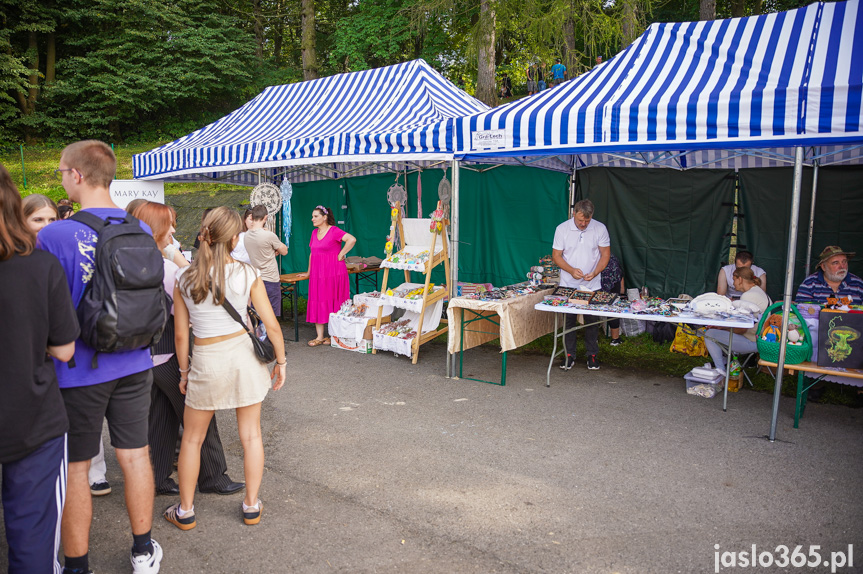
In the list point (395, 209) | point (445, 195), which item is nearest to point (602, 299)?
point (445, 195)

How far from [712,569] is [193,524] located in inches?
101

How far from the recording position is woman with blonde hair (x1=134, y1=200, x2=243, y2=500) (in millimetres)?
3234

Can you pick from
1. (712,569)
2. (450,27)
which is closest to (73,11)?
(450,27)

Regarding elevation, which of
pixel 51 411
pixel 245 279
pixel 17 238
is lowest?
pixel 51 411

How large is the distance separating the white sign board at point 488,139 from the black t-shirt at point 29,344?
13.3 feet

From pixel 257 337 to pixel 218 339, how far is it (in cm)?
18

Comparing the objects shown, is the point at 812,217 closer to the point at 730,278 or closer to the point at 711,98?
the point at 730,278


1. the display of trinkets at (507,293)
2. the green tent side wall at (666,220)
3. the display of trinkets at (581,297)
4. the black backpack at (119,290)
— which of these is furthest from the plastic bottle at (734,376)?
the black backpack at (119,290)

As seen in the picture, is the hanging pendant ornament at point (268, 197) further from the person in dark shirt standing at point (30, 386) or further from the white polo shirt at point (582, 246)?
the person in dark shirt standing at point (30, 386)

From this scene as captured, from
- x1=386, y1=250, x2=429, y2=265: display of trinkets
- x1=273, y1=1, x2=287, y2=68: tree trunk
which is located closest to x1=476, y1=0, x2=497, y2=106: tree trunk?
x1=386, y1=250, x2=429, y2=265: display of trinkets

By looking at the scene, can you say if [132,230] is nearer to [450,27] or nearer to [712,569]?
[712,569]

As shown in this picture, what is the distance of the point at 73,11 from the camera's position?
19328 millimetres

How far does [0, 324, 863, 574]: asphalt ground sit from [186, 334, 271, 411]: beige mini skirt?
74 cm

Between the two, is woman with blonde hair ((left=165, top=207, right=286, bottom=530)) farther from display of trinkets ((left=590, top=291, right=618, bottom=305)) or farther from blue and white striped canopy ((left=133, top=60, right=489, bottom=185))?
display of trinkets ((left=590, top=291, right=618, bottom=305))
